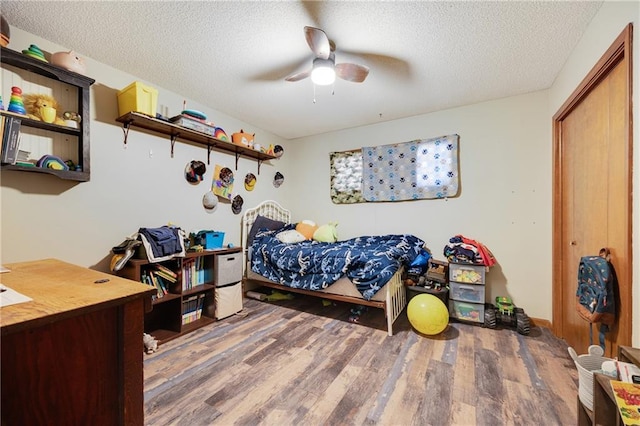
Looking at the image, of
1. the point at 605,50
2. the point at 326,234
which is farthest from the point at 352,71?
the point at 326,234

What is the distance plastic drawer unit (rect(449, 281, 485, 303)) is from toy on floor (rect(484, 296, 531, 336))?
173 millimetres

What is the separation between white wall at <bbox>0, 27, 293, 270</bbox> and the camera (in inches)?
69.9

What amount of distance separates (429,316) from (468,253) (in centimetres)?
79

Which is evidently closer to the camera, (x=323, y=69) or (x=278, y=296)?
(x=323, y=69)

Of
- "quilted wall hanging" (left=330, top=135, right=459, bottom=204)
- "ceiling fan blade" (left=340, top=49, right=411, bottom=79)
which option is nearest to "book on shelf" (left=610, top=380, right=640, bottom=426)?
"ceiling fan blade" (left=340, top=49, right=411, bottom=79)

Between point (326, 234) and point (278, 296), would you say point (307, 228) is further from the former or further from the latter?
point (278, 296)

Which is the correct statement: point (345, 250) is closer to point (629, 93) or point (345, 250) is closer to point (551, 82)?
point (629, 93)

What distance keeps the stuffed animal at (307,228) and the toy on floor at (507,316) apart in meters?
2.21

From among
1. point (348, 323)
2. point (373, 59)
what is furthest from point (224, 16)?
point (348, 323)

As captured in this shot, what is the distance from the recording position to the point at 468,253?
2510 mm

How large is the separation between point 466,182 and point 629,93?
1707 mm

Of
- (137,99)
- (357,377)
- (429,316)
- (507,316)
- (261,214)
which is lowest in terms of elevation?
(357,377)

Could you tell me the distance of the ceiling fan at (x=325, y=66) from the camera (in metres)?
1.62

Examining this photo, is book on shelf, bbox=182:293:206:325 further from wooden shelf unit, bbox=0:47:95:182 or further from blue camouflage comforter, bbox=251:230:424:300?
wooden shelf unit, bbox=0:47:95:182
